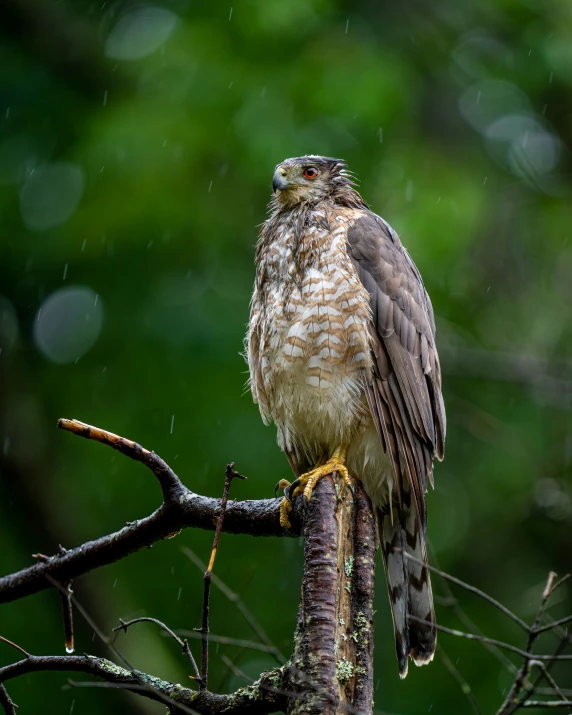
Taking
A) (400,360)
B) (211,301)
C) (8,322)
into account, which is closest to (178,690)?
(400,360)

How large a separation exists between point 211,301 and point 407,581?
3.36m

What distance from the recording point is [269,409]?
14.4 feet

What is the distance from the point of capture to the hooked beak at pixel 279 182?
4.54 metres

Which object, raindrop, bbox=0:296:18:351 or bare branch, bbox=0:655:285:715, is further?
raindrop, bbox=0:296:18:351

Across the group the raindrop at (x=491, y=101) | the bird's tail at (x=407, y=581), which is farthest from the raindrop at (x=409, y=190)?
the bird's tail at (x=407, y=581)

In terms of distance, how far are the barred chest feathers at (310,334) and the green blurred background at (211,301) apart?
2.18 metres

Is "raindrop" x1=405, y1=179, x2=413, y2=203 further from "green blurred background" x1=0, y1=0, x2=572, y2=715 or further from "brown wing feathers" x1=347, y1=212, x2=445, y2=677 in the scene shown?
"brown wing feathers" x1=347, y1=212, x2=445, y2=677

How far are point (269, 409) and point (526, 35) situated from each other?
17.2ft

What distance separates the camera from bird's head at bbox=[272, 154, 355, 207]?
4570 millimetres

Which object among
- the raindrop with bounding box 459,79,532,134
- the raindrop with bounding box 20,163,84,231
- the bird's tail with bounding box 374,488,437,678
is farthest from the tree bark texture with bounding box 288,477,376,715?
the raindrop with bounding box 459,79,532,134

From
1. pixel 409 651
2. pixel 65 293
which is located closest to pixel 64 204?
pixel 65 293

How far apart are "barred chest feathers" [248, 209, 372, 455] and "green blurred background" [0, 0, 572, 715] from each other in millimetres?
2181

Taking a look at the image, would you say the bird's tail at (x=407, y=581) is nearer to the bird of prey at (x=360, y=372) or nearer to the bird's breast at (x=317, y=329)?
the bird of prey at (x=360, y=372)

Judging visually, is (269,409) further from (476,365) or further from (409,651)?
(476,365)
